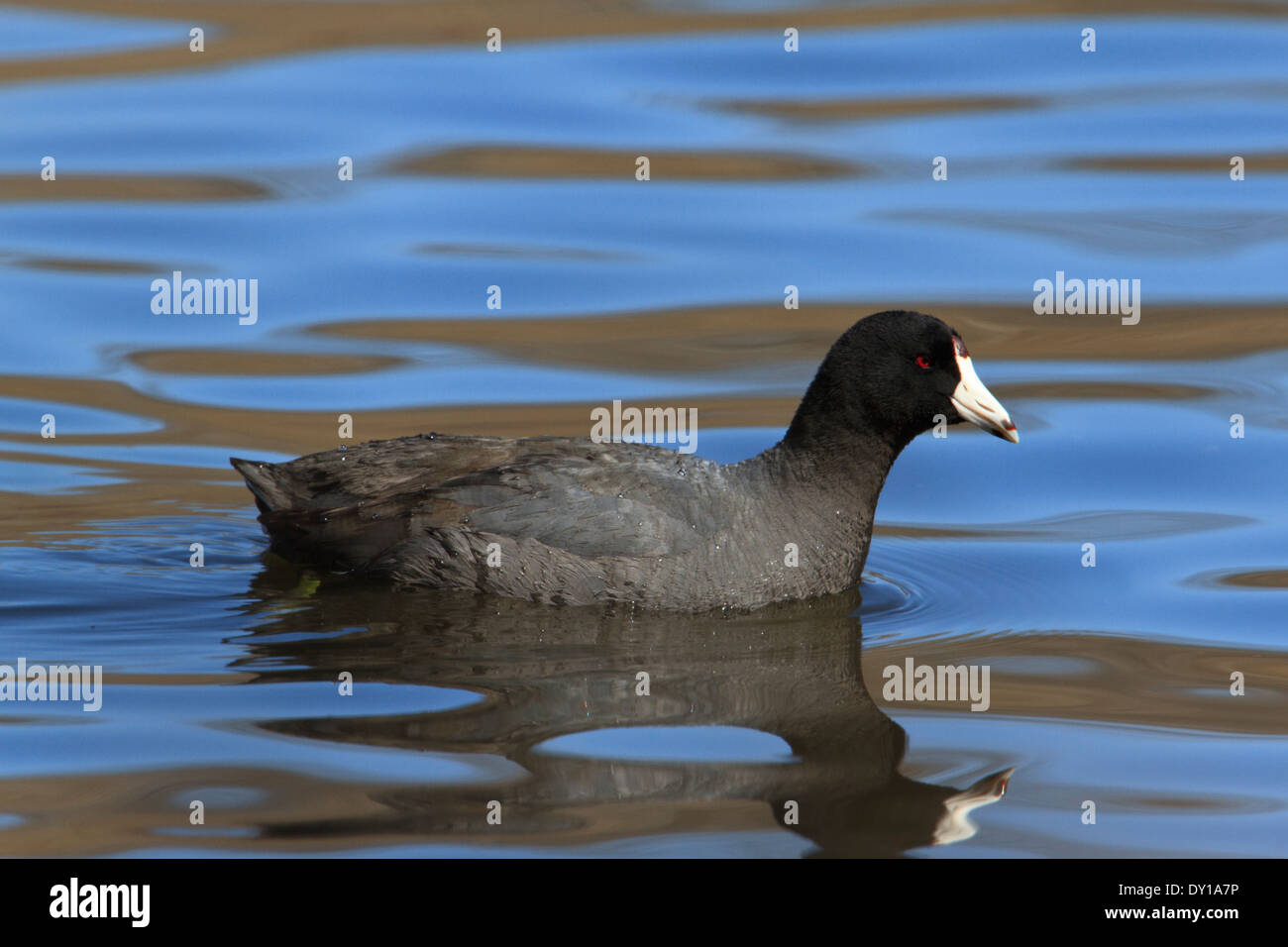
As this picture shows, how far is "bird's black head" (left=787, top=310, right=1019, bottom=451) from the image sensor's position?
8.33 metres

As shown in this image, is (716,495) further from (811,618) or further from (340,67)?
(340,67)

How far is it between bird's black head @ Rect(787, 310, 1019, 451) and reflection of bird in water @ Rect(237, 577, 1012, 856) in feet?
2.65

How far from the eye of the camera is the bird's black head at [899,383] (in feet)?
27.3

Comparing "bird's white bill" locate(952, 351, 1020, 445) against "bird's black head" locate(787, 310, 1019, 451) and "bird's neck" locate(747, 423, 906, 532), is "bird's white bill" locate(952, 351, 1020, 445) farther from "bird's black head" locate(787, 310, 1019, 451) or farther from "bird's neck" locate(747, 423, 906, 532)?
"bird's neck" locate(747, 423, 906, 532)

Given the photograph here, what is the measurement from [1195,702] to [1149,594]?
1314mm

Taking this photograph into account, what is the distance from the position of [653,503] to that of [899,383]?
46.3 inches

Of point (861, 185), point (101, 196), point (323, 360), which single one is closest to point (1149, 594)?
point (323, 360)

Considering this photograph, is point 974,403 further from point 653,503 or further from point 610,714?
point 610,714

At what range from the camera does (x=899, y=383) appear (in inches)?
330

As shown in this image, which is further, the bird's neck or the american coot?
the bird's neck

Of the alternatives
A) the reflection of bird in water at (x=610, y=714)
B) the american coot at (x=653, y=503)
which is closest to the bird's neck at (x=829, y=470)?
the american coot at (x=653, y=503)

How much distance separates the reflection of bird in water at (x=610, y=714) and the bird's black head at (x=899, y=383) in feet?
2.65

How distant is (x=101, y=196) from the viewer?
14555mm

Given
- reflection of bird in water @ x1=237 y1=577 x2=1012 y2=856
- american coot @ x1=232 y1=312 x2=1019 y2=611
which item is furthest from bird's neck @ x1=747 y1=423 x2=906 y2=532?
reflection of bird in water @ x1=237 y1=577 x2=1012 y2=856
